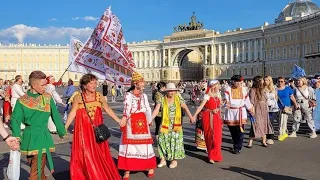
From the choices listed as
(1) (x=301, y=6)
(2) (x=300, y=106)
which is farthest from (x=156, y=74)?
(2) (x=300, y=106)

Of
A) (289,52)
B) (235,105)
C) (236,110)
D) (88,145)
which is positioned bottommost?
(88,145)

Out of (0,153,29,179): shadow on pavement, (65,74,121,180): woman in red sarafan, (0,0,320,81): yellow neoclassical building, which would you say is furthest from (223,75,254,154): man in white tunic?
(0,0,320,81): yellow neoclassical building

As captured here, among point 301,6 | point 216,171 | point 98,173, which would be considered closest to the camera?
point 98,173

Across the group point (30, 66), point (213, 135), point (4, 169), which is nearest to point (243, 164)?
point (213, 135)

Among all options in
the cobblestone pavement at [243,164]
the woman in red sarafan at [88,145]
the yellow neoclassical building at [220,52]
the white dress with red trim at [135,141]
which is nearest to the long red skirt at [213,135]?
the cobblestone pavement at [243,164]

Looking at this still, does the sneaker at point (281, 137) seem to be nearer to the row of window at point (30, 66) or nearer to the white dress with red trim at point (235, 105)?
the white dress with red trim at point (235, 105)

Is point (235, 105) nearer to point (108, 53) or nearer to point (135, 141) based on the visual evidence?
point (108, 53)

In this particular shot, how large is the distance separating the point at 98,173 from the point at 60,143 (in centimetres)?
451

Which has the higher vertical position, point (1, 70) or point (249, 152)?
point (1, 70)

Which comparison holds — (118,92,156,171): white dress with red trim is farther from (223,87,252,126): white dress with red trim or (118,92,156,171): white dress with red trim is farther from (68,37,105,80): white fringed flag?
(223,87,252,126): white dress with red trim

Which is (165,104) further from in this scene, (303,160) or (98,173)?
(303,160)

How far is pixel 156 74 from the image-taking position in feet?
318

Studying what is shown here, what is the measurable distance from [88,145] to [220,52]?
79586mm

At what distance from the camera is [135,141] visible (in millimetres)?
5996
